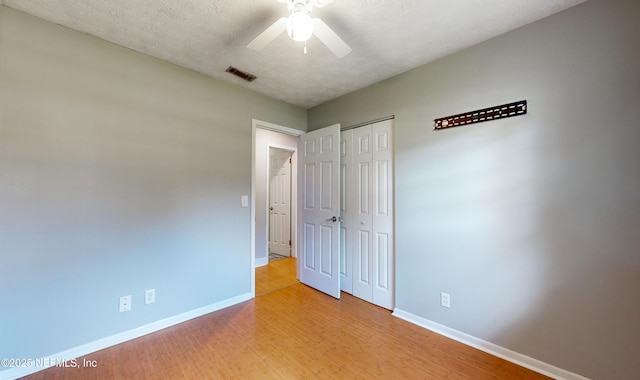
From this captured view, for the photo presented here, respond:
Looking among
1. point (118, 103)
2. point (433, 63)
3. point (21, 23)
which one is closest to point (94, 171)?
point (118, 103)

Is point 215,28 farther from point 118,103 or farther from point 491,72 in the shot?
point 491,72

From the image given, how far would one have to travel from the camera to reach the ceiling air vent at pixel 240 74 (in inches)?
95.7

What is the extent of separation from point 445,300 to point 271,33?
2462 mm

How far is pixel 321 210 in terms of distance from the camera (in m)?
3.17

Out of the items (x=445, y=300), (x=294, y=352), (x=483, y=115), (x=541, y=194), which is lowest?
(x=294, y=352)

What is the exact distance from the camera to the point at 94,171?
76.2 inches

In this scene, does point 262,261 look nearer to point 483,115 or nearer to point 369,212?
point 369,212

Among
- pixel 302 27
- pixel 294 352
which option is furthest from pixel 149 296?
pixel 302 27

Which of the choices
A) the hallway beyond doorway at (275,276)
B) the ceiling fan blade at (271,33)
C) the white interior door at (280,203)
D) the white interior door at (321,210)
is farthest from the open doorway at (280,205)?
the ceiling fan blade at (271,33)

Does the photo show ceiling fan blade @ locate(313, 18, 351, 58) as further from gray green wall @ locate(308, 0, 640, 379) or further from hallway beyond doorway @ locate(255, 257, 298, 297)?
hallway beyond doorway @ locate(255, 257, 298, 297)

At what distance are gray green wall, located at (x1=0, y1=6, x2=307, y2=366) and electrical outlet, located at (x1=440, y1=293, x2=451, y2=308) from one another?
215cm

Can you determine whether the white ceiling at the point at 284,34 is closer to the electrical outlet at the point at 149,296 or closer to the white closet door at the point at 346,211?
the white closet door at the point at 346,211

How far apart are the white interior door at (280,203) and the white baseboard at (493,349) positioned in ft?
9.21

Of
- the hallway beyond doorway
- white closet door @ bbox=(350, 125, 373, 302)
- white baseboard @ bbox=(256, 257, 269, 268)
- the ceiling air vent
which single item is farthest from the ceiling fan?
white baseboard @ bbox=(256, 257, 269, 268)
